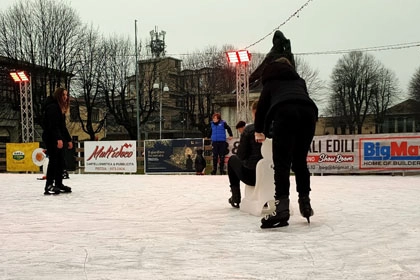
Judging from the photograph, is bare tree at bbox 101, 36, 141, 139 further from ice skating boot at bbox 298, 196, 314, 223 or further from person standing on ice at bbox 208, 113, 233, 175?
ice skating boot at bbox 298, 196, 314, 223

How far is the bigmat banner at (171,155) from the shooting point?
1487cm

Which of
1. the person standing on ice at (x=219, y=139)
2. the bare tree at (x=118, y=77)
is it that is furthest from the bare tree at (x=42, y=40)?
the person standing on ice at (x=219, y=139)

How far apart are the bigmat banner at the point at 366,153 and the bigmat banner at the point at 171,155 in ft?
13.4

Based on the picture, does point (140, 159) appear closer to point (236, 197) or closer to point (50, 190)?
point (50, 190)

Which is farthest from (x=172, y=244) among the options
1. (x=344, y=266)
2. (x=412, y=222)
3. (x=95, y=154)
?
(x=95, y=154)

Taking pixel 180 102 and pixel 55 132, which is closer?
pixel 55 132

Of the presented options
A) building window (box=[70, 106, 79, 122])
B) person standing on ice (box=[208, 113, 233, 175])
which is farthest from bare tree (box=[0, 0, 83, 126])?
person standing on ice (box=[208, 113, 233, 175])

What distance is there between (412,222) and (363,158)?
28.3ft

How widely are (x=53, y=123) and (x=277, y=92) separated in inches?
179

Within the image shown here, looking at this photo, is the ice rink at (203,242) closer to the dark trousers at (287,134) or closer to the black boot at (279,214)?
the black boot at (279,214)

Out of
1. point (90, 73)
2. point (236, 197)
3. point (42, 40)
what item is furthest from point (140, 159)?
point (90, 73)

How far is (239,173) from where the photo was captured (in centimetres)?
511

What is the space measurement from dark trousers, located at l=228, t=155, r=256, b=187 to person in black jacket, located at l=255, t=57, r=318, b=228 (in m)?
0.86

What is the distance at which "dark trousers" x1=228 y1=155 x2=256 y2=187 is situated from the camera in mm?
4953
